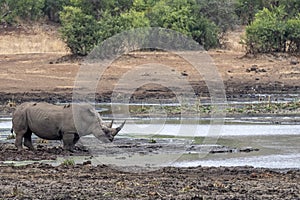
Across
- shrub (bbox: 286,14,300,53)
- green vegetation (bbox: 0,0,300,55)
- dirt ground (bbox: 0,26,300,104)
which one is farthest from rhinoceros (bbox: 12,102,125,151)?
shrub (bbox: 286,14,300,53)

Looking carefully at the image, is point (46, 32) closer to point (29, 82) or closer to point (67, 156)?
point (29, 82)

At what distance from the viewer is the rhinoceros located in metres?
19.7

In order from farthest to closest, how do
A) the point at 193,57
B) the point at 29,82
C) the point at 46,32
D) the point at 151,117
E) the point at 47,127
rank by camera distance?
the point at 46,32, the point at 193,57, the point at 29,82, the point at 151,117, the point at 47,127

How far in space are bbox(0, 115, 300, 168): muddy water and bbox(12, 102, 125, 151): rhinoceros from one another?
503mm

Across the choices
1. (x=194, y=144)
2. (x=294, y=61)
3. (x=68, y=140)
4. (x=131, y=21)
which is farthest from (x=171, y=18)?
(x=68, y=140)

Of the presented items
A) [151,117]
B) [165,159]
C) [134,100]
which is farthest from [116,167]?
[134,100]

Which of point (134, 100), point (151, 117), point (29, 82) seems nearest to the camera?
point (151, 117)

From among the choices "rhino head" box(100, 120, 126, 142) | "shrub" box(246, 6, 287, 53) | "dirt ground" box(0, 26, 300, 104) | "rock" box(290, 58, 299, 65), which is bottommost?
"dirt ground" box(0, 26, 300, 104)

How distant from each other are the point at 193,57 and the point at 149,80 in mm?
6060

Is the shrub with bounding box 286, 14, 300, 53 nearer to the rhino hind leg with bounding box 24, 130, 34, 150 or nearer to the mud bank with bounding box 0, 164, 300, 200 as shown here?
the rhino hind leg with bounding box 24, 130, 34, 150

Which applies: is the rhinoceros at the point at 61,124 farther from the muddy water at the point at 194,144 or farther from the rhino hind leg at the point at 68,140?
the muddy water at the point at 194,144

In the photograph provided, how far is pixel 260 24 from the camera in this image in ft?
143

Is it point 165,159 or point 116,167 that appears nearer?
point 116,167

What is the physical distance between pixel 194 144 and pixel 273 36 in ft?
73.4
